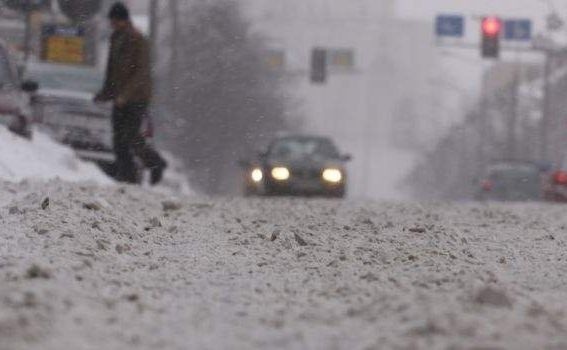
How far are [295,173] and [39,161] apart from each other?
18.9 ft

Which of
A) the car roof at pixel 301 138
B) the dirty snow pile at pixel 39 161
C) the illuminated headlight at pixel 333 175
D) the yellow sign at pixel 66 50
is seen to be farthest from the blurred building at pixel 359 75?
the dirty snow pile at pixel 39 161

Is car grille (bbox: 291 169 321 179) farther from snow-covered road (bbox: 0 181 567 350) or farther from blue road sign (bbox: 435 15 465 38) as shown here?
blue road sign (bbox: 435 15 465 38)

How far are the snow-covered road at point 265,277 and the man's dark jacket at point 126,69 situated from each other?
1.84m

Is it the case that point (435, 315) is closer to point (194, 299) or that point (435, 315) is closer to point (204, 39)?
point (194, 299)

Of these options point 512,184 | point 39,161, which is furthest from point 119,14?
point 512,184

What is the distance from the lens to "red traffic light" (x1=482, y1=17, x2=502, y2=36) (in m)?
33.1

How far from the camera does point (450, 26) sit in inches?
1693

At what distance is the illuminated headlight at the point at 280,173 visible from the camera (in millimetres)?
20266

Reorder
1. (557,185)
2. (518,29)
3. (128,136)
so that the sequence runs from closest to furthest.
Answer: (128,136)
(557,185)
(518,29)

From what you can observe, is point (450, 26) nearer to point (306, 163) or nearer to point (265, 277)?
point (306, 163)

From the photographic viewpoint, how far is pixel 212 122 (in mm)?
42312

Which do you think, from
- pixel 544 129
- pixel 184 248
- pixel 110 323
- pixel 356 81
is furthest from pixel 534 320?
pixel 356 81

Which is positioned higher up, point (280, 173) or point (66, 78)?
point (66, 78)

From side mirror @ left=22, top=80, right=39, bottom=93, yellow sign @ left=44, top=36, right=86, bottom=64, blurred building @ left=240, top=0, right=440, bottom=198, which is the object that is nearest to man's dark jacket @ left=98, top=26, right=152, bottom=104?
side mirror @ left=22, top=80, right=39, bottom=93
